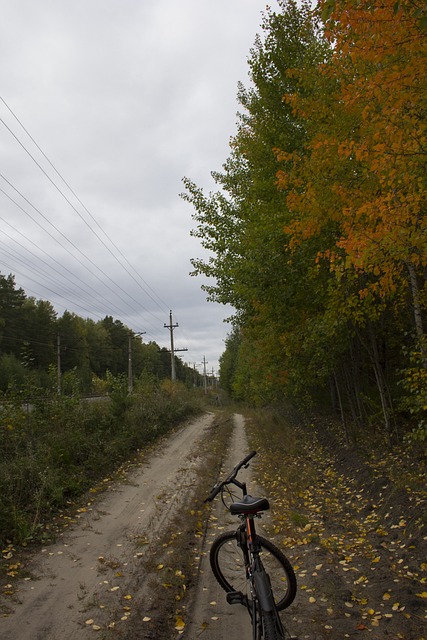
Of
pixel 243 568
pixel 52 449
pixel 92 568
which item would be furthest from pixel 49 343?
pixel 243 568

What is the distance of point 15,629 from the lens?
156 inches

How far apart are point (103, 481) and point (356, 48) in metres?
9.85

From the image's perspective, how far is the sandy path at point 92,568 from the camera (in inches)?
160

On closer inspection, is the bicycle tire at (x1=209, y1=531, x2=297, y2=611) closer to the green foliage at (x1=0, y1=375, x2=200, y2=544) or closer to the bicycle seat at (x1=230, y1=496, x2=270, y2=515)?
the bicycle seat at (x1=230, y1=496, x2=270, y2=515)

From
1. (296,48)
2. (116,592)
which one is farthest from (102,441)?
(296,48)

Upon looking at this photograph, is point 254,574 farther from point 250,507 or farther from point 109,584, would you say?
point 109,584

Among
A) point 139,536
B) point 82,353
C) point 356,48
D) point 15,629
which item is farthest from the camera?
point 82,353

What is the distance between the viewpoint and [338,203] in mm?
6688

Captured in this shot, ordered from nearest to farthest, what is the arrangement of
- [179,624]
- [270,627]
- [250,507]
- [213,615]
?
[270,627] < [250,507] < [179,624] < [213,615]

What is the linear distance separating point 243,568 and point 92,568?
2.14m

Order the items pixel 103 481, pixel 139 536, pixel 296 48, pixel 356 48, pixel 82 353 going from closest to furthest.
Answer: pixel 356 48 < pixel 139 536 < pixel 296 48 < pixel 103 481 < pixel 82 353

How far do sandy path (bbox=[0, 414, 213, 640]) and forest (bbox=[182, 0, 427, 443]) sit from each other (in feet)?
13.6

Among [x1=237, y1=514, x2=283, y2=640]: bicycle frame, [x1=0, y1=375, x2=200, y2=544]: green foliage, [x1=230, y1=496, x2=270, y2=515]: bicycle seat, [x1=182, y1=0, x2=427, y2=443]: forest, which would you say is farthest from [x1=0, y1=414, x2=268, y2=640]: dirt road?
[x1=182, y1=0, x2=427, y2=443]: forest

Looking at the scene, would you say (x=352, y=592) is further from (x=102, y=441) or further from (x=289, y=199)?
(x=102, y=441)
